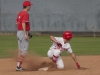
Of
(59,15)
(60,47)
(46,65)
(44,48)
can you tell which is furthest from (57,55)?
(59,15)

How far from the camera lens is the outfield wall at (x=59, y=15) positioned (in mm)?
38250

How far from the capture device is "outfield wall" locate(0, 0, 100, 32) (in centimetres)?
3825

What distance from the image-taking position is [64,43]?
11.4 m

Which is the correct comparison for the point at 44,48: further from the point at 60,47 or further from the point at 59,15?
the point at 59,15

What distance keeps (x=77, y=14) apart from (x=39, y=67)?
2654 centimetres

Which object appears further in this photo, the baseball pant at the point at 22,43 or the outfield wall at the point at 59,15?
the outfield wall at the point at 59,15

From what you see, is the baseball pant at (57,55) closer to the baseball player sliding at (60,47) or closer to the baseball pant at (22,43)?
the baseball player sliding at (60,47)

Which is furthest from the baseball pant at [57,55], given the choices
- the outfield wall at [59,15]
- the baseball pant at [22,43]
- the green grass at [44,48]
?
the outfield wall at [59,15]

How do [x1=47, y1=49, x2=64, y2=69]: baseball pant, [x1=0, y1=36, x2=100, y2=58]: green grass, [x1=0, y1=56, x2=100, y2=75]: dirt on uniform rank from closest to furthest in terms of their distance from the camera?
[x1=0, y1=56, x2=100, y2=75]: dirt on uniform → [x1=47, y1=49, x2=64, y2=69]: baseball pant → [x1=0, y1=36, x2=100, y2=58]: green grass

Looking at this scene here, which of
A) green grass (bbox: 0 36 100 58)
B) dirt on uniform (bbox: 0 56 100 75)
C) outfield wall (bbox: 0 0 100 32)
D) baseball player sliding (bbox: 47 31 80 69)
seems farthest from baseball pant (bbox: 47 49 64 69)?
outfield wall (bbox: 0 0 100 32)

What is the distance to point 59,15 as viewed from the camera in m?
38.7

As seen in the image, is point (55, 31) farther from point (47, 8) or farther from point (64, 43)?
point (64, 43)

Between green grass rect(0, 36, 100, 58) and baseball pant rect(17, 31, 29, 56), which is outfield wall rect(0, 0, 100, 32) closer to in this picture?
green grass rect(0, 36, 100, 58)

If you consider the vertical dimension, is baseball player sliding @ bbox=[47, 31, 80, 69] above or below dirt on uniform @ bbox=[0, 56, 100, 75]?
above
